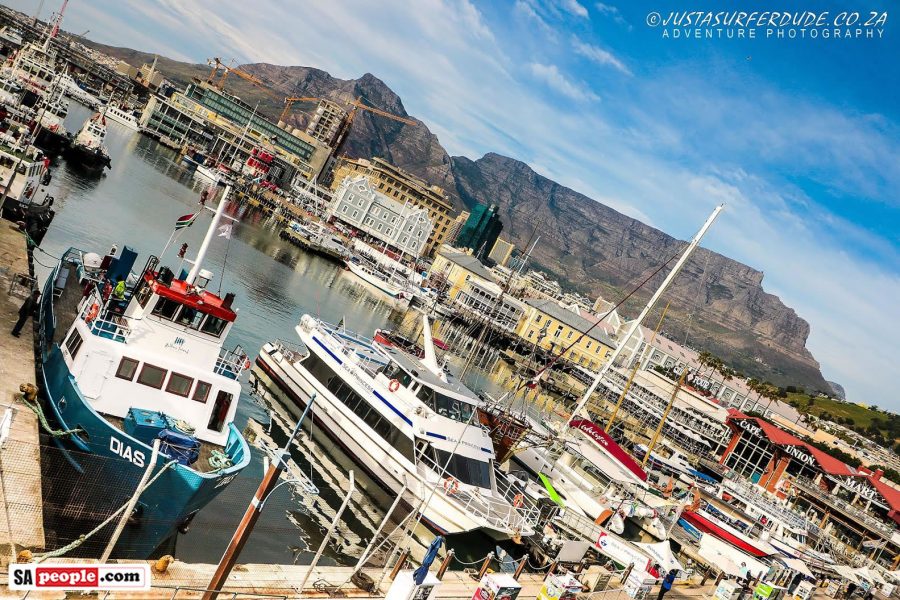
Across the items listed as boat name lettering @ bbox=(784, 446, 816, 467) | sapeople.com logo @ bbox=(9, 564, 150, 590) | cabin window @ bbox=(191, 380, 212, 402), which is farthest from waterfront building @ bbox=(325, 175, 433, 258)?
sapeople.com logo @ bbox=(9, 564, 150, 590)

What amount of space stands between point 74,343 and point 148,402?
2.89 m

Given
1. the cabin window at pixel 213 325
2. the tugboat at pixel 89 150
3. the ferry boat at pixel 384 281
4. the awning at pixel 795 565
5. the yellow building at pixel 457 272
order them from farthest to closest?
the yellow building at pixel 457 272 → the ferry boat at pixel 384 281 → the tugboat at pixel 89 150 → the awning at pixel 795 565 → the cabin window at pixel 213 325

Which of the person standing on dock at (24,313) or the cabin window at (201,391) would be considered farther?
Answer: the person standing on dock at (24,313)

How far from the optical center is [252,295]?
4888cm

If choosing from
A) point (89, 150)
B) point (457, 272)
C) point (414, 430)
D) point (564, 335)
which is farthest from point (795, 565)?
point (457, 272)

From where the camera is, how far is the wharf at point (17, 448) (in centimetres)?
1019

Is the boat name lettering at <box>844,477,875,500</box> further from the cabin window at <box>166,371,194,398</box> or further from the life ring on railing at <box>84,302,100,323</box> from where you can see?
the life ring on railing at <box>84,302,100,323</box>

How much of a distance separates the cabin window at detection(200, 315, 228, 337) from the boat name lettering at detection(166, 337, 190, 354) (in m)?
0.64

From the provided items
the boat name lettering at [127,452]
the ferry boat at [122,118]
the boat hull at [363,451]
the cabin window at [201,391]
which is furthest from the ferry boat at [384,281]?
the ferry boat at [122,118]

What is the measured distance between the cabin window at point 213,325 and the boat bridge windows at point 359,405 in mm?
9060

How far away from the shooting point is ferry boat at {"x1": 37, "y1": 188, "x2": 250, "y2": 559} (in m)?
13.6

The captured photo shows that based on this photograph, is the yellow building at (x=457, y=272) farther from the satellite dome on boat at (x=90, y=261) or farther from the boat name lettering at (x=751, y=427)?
the satellite dome on boat at (x=90, y=261)

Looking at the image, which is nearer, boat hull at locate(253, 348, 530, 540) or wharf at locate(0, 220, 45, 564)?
wharf at locate(0, 220, 45, 564)

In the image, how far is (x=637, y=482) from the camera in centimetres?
3522
